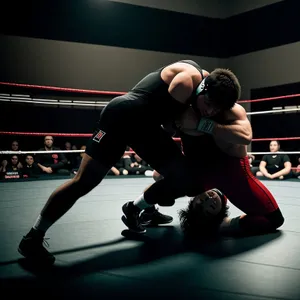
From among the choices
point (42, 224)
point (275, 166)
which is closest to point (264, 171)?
point (275, 166)

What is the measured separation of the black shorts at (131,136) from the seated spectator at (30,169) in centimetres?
404

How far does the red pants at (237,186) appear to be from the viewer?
76.7 inches

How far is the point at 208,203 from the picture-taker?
2002mm

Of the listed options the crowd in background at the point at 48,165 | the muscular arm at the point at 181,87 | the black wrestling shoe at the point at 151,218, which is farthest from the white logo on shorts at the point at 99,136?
the crowd in background at the point at 48,165

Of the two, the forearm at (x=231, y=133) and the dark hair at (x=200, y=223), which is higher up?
the forearm at (x=231, y=133)

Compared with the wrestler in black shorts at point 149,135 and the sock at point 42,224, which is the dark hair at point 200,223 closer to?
the wrestler in black shorts at point 149,135

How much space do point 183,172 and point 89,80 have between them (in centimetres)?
609

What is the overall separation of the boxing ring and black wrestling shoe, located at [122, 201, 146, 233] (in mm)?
62

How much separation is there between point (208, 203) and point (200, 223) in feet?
0.36

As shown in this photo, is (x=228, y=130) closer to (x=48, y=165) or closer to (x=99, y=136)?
(x=99, y=136)

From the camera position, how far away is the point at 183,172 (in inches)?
73.2

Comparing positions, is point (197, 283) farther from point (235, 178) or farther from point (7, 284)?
point (235, 178)

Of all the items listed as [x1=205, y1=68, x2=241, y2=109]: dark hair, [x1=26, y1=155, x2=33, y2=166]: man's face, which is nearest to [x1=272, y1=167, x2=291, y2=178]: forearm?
[x1=26, y1=155, x2=33, y2=166]: man's face

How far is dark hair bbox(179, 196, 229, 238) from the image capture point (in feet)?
6.56
